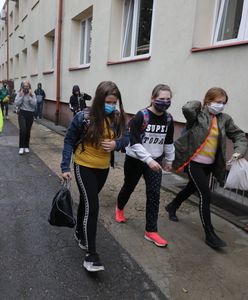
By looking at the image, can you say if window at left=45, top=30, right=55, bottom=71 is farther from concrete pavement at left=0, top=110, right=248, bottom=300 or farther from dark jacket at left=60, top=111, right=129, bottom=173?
dark jacket at left=60, top=111, right=129, bottom=173

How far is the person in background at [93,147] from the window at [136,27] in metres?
5.29

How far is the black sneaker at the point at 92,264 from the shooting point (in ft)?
9.71

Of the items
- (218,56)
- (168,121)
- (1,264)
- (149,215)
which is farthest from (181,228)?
(218,56)

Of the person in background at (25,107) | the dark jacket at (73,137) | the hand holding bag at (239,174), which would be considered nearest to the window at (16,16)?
the person in background at (25,107)

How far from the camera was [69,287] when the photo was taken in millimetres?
2814

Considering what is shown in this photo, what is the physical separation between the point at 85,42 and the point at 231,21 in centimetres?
747

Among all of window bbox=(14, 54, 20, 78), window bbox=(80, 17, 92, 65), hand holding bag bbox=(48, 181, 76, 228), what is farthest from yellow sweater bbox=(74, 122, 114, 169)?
window bbox=(14, 54, 20, 78)

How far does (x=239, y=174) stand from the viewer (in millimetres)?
3693

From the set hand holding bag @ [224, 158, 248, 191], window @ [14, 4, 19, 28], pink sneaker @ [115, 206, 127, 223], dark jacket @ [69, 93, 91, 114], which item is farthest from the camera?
window @ [14, 4, 19, 28]

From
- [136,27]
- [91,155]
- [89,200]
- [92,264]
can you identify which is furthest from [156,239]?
[136,27]

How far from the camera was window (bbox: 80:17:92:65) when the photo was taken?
1174 cm

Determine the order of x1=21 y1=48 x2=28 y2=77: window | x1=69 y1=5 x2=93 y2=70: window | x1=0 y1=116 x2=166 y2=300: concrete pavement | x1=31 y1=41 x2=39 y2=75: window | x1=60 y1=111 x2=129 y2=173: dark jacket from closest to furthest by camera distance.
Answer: x1=0 y1=116 x2=166 y2=300: concrete pavement, x1=60 y1=111 x2=129 y2=173: dark jacket, x1=69 y1=5 x2=93 y2=70: window, x1=31 y1=41 x2=39 y2=75: window, x1=21 y1=48 x2=28 y2=77: window

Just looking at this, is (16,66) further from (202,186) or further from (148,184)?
(202,186)

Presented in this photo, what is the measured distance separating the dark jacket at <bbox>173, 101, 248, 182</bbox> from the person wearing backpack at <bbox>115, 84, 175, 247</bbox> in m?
0.19
